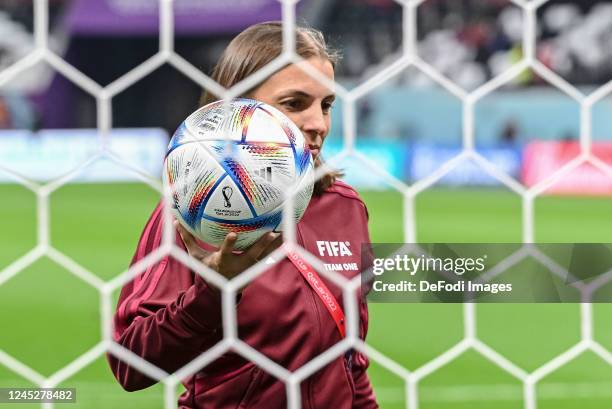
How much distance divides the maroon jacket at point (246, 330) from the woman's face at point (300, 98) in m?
0.18

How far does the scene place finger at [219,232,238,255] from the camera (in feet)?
3.47

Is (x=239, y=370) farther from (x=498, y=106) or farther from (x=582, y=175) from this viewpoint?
(x=498, y=106)

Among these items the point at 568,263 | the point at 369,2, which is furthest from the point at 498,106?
the point at 568,263

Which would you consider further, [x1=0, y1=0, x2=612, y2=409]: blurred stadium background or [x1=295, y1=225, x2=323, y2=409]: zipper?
[x1=0, y1=0, x2=612, y2=409]: blurred stadium background

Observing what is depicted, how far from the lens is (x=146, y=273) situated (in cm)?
124

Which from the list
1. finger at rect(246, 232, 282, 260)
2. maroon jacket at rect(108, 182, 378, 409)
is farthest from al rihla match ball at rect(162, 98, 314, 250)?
maroon jacket at rect(108, 182, 378, 409)

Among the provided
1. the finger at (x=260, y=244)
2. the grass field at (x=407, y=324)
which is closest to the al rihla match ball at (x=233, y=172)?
the finger at (x=260, y=244)

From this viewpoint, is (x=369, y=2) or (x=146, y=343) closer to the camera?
(x=146, y=343)

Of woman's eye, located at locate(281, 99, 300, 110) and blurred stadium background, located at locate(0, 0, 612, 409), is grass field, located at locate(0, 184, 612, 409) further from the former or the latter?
woman's eye, located at locate(281, 99, 300, 110)

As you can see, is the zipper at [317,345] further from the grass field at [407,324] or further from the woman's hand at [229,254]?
the grass field at [407,324]

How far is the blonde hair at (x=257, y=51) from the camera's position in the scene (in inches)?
49.3

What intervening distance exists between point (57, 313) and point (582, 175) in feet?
18.8

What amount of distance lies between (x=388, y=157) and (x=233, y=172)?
23.8 feet

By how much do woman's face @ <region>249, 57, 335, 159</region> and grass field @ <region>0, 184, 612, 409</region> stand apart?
545mm
